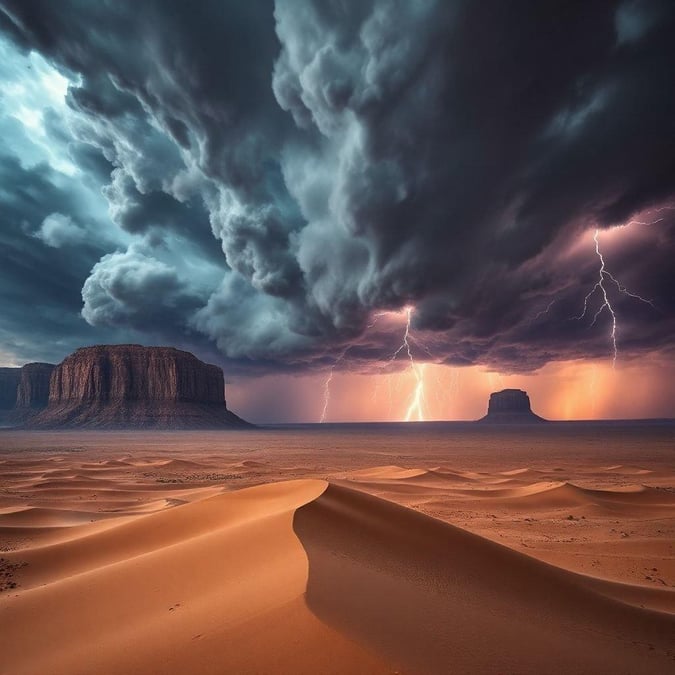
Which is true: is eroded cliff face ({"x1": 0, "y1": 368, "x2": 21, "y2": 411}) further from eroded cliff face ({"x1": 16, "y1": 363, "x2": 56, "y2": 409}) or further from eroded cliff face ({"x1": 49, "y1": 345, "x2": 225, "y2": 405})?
eroded cliff face ({"x1": 49, "y1": 345, "x2": 225, "y2": 405})

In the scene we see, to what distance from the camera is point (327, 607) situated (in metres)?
2.83

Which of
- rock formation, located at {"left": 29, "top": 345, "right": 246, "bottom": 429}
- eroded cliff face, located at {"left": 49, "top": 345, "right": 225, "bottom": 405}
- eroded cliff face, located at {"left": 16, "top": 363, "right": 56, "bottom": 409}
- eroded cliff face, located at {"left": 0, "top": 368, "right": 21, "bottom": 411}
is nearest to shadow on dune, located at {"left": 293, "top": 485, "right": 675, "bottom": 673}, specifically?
rock formation, located at {"left": 29, "top": 345, "right": 246, "bottom": 429}

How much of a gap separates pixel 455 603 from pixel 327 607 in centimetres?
140

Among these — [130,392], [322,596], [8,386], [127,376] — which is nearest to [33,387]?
[8,386]

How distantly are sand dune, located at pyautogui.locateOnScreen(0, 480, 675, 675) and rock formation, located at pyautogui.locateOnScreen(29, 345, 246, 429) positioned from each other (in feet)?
438

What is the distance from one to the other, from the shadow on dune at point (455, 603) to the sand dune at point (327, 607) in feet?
0.05

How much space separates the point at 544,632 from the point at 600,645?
0.49 metres

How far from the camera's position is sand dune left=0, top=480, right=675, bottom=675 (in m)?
2.55

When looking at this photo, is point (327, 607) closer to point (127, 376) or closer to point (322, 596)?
point (322, 596)

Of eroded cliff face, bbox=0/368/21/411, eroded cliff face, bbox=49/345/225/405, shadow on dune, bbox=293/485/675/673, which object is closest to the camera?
shadow on dune, bbox=293/485/675/673

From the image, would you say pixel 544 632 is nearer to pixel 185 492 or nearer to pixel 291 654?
pixel 291 654

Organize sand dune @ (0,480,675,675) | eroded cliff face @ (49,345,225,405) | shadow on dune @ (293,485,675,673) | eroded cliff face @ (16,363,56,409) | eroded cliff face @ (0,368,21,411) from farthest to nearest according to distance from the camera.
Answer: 1. eroded cliff face @ (0,368,21,411)
2. eroded cliff face @ (16,363,56,409)
3. eroded cliff face @ (49,345,225,405)
4. shadow on dune @ (293,485,675,673)
5. sand dune @ (0,480,675,675)

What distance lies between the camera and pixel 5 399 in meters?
193

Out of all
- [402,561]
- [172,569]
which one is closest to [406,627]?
[402,561]
